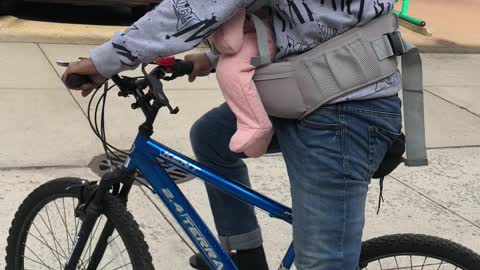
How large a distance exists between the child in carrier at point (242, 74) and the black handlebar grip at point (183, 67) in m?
0.19

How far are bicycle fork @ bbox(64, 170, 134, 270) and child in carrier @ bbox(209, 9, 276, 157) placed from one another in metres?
0.44

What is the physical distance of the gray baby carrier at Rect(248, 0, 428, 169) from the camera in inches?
68.1

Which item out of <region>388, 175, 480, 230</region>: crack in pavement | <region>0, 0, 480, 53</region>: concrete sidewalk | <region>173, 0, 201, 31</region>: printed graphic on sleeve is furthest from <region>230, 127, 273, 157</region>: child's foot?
<region>0, 0, 480, 53</region>: concrete sidewalk

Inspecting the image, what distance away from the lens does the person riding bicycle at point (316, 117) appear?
1.66 meters

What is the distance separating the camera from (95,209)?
1.99 meters

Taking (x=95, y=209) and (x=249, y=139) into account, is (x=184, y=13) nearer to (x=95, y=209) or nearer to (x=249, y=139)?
(x=249, y=139)

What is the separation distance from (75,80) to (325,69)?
695mm

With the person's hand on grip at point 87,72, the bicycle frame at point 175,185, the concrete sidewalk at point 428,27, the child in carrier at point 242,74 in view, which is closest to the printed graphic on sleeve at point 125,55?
the person's hand on grip at point 87,72

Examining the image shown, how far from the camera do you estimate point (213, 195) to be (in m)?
2.27

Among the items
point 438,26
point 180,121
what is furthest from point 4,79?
point 438,26

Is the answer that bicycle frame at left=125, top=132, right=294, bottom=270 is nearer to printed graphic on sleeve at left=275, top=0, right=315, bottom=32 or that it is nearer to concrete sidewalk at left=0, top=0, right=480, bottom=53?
printed graphic on sleeve at left=275, top=0, right=315, bottom=32

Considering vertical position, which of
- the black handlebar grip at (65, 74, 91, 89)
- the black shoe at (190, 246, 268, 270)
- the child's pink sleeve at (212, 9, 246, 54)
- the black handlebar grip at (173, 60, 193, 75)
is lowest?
the black shoe at (190, 246, 268, 270)

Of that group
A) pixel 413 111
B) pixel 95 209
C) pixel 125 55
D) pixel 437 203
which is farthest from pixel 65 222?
pixel 437 203

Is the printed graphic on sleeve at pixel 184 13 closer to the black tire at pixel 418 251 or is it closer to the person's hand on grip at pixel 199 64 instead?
the person's hand on grip at pixel 199 64
